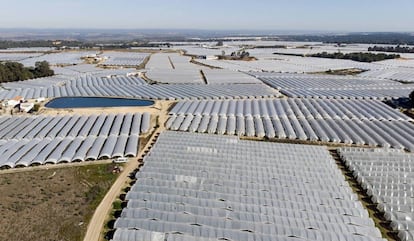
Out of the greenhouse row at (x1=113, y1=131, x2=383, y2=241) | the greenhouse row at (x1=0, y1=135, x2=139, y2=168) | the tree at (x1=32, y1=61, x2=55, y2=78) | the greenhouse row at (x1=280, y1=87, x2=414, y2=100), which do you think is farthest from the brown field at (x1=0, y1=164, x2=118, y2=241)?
the tree at (x1=32, y1=61, x2=55, y2=78)

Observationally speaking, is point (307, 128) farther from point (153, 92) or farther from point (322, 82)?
point (322, 82)

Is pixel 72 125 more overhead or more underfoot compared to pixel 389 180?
more overhead

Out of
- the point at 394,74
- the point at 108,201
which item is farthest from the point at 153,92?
the point at 394,74

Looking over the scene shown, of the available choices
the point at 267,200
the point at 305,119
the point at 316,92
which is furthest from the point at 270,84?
the point at 267,200

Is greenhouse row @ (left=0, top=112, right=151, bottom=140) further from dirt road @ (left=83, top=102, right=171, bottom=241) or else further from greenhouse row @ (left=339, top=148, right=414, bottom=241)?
greenhouse row @ (left=339, top=148, right=414, bottom=241)

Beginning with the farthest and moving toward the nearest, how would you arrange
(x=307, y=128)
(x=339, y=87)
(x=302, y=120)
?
1. (x=339, y=87)
2. (x=302, y=120)
3. (x=307, y=128)

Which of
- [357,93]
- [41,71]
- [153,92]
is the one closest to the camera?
[153,92]

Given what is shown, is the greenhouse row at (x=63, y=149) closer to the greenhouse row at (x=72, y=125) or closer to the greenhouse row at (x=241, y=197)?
the greenhouse row at (x=72, y=125)

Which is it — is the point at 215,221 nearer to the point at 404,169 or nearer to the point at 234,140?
the point at 234,140
